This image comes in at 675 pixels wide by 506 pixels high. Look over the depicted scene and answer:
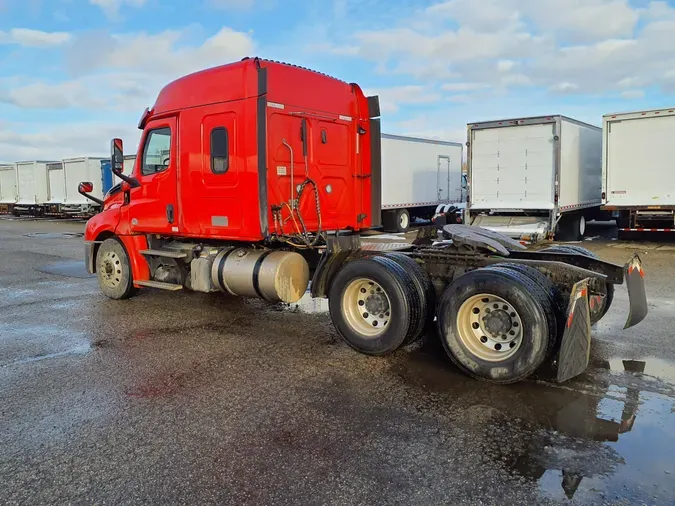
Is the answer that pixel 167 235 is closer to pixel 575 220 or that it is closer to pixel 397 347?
pixel 397 347

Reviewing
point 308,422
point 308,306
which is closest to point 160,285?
point 308,306

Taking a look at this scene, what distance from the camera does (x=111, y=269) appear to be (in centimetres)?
905

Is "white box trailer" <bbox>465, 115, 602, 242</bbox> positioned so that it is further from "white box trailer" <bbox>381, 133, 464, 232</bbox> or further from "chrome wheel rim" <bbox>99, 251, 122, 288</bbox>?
"chrome wheel rim" <bbox>99, 251, 122, 288</bbox>

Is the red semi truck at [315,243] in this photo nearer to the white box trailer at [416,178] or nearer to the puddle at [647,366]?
the puddle at [647,366]

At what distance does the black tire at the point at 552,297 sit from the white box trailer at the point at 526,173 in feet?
31.9

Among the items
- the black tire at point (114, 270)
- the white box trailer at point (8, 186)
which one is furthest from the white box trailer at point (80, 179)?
the black tire at point (114, 270)

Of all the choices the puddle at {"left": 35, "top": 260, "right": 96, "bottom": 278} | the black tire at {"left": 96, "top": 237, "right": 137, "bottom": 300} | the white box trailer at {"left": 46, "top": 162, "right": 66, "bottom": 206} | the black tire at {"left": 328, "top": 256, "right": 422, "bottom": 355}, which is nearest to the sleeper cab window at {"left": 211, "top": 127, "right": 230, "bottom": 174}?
the black tire at {"left": 328, "top": 256, "right": 422, "bottom": 355}

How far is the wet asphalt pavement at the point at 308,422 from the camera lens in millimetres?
3422

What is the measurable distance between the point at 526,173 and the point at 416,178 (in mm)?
6829

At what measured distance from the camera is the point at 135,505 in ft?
10.7

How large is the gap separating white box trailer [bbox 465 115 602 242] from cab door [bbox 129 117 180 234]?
9.65 metres

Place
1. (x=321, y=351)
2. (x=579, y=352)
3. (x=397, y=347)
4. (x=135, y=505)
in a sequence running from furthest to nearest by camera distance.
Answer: (x=321, y=351) → (x=397, y=347) → (x=579, y=352) → (x=135, y=505)

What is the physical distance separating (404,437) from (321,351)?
225cm

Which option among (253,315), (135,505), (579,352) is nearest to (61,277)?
(253,315)
